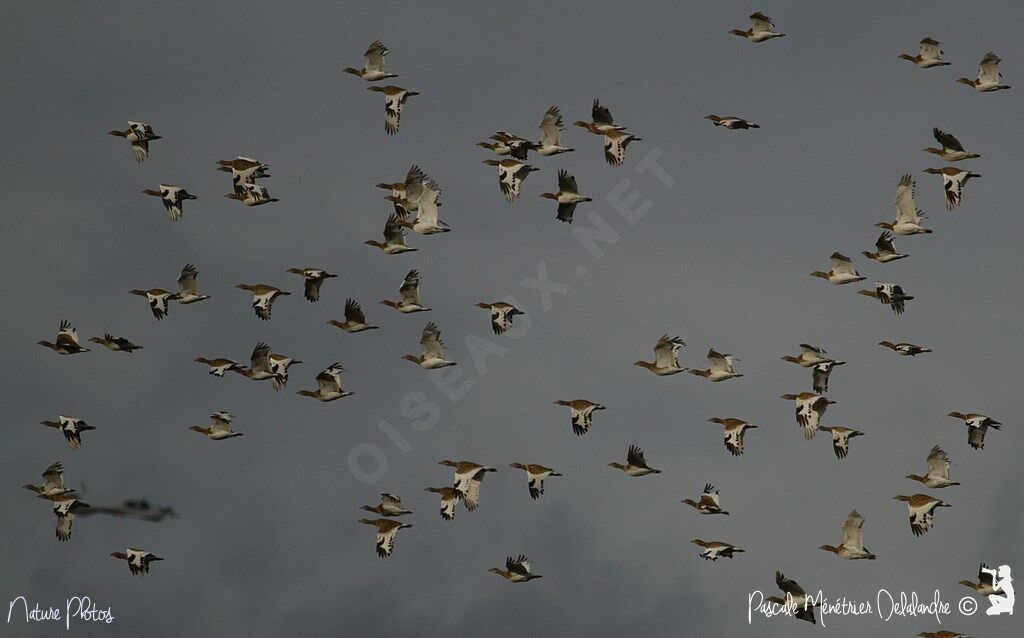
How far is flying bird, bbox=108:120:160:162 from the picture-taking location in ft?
367

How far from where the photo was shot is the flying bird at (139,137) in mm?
111812

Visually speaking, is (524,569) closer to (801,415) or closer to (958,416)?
(801,415)

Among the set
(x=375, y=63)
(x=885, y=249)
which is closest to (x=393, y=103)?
(x=375, y=63)

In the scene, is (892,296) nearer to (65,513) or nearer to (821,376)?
(821,376)

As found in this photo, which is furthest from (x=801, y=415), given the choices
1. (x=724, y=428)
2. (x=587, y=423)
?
(x=587, y=423)

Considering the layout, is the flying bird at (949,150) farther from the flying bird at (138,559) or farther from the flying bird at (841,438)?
the flying bird at (138,559)

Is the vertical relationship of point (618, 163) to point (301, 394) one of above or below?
above

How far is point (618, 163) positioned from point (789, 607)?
905 inches

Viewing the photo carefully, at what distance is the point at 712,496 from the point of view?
367ft

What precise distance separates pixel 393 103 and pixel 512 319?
1221 cm

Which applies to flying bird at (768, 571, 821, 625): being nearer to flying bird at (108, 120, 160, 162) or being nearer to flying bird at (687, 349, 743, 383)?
flying bird at (687, 349, 743, 383)

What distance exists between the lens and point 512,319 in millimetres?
111125

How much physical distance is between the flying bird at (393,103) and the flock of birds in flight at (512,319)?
0.16 feet

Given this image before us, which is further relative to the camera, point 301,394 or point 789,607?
point 301,394
